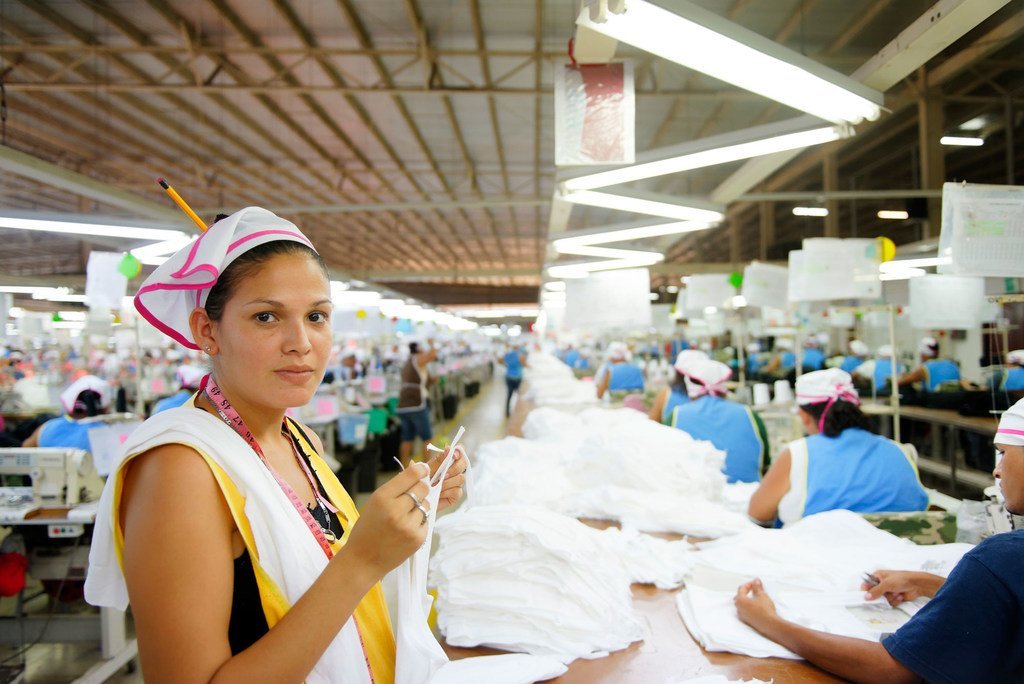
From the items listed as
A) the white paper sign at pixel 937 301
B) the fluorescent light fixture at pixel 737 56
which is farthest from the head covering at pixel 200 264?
the white paper sign at pixel 937 301

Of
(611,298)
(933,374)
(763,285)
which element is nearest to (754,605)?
(611,298)

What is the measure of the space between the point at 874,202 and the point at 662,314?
22.8 ft

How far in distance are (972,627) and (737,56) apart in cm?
139

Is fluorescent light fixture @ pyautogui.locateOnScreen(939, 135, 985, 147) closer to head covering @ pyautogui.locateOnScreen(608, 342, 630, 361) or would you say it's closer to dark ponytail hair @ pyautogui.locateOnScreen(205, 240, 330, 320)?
dark ponytail hair @ pyautogui.locateOnScreen(205, 240, 330, 320)

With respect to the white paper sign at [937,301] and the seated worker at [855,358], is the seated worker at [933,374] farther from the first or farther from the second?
the white paper sign at [937,301]

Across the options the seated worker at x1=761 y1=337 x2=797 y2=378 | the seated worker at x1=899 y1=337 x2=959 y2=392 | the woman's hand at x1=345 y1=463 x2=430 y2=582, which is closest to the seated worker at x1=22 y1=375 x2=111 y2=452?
the woman's hand at x1=345 y1=463 x2=430 y2=582

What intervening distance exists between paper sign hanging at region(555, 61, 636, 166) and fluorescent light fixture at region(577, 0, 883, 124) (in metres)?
0.68

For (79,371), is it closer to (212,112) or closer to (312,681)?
(212,112)

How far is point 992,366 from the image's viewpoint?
2.14 meters

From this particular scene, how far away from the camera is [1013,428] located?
1.33 meters

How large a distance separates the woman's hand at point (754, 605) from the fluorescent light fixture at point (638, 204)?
169 centimetres

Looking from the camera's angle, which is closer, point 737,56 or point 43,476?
point 737,56

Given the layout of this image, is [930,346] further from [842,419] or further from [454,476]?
[454,476]

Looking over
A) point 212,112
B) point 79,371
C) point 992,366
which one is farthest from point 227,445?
point 212,112
